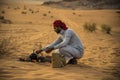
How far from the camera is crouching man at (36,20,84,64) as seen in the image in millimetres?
8727

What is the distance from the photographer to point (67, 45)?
29.1ft

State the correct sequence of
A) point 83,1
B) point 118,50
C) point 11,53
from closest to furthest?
point 11,53, point 118,50, point 83,1

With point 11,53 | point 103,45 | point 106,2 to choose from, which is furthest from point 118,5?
point 11,53

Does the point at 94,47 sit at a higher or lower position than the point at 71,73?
higher

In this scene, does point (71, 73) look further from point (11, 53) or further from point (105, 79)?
point (11, 53)

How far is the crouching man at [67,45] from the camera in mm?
8727

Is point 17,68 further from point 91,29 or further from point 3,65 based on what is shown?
point 91,29

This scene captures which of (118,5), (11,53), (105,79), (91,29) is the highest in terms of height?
(118,5)

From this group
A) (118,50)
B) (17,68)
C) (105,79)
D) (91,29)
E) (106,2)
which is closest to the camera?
(105,79)

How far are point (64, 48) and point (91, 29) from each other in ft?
36.4

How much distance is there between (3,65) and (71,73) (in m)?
1.65

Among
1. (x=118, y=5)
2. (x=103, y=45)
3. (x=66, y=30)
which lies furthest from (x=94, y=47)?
(x=118, y=5)

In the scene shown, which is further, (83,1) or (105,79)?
(83,1)

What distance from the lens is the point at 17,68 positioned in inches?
308
